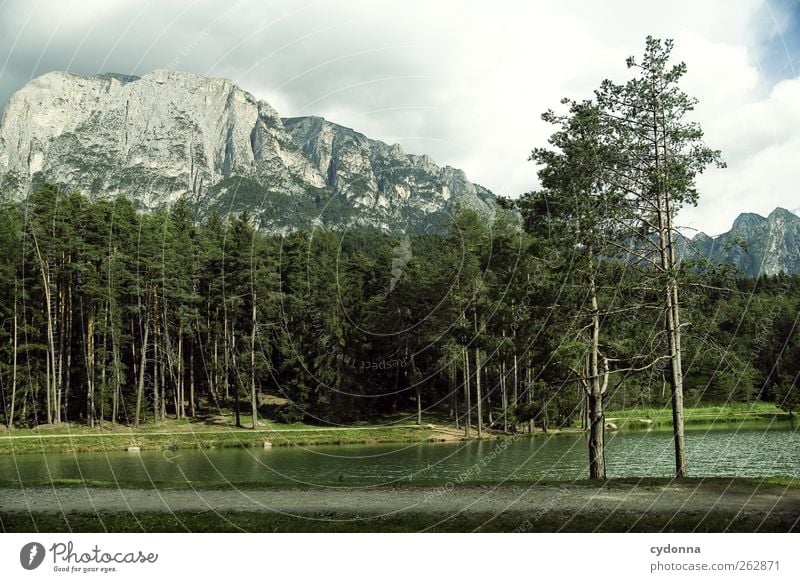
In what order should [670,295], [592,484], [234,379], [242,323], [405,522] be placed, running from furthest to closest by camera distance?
[242,323]
[234,379]
[670,295]
[592,484]
[405,522]

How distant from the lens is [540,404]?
21469 mm

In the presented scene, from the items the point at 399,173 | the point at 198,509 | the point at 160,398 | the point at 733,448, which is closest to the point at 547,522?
the point at 198,509

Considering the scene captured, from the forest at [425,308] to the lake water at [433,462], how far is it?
2.87 metres

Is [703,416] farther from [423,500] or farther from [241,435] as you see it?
[423,500]

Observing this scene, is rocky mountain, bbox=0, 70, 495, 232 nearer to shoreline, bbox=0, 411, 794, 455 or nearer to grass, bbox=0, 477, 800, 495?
grass, bbox=0, 477, 800, 495

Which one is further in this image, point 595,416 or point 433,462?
point 433,462

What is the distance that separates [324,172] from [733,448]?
1025 inches

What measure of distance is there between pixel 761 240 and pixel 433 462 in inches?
971

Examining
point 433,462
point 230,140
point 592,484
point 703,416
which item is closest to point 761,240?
point 592,484

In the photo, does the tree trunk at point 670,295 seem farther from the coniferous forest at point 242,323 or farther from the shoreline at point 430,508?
the coniferous forest at point 242,323

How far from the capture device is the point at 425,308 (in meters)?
63.3

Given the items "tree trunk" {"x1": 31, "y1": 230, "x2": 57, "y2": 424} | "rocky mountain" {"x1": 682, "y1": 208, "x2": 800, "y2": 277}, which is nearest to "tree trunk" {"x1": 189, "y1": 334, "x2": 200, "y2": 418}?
"tree trunk" {"x1": 31, "y1": 230, "x2": 57, "y2": 424}
